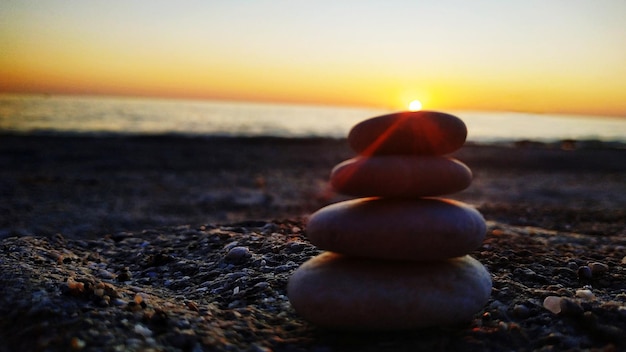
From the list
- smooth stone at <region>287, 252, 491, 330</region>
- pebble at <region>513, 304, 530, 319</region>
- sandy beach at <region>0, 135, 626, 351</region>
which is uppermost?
→ smooth stone at <region>287, 252, 491, 330</region>

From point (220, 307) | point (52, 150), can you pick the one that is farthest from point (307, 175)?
point (220, 307)

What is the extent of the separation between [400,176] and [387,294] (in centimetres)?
72

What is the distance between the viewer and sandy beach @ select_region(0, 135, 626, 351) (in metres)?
2.94

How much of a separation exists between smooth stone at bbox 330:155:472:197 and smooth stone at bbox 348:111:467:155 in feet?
0.36

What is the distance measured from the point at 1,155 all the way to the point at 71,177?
617 cm

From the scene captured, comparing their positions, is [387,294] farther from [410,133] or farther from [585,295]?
[585,295]

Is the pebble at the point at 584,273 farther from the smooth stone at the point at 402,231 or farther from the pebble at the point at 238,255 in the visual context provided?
the pebble at the point at 238,255

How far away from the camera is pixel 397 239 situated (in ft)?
9.80

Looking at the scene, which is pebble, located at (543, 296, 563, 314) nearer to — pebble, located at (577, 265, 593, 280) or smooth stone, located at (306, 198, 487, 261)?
smooth stone, located at (306, 198, 487, 261)

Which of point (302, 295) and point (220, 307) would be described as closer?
point (302, 295)

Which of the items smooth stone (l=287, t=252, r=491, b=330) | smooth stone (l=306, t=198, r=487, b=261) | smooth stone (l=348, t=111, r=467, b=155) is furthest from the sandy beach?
smooth stone (l=348, t=111, r=467, b=155)

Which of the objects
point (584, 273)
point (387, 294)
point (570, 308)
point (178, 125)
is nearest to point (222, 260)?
point (387, 294)

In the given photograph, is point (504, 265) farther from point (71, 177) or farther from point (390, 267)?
point (71, 177)

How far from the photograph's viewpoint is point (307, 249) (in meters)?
4.98
